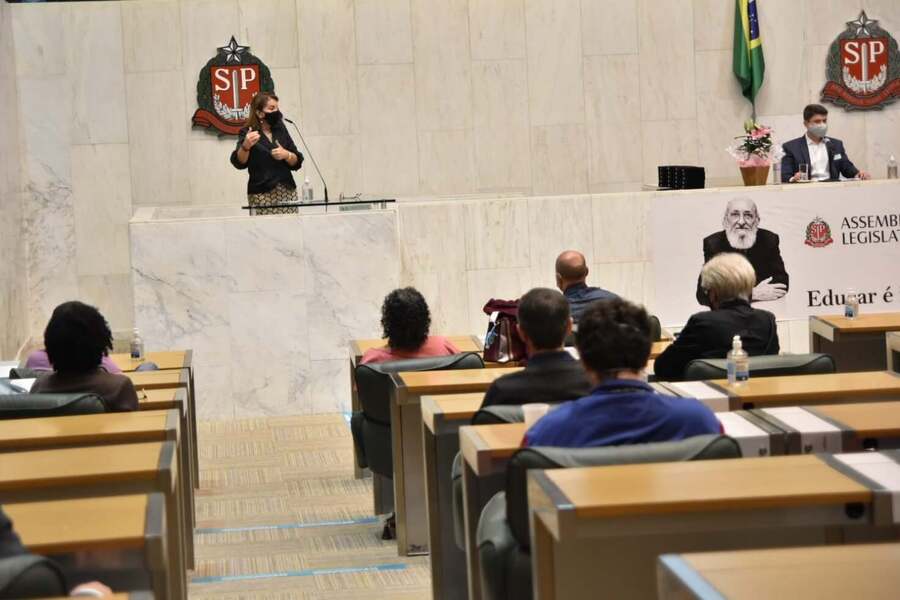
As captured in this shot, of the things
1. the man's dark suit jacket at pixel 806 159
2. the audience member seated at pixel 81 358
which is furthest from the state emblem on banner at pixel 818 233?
the audience member seated at pixel 81 358

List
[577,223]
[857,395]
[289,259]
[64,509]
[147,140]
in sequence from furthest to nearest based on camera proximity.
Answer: [147,140]
[577,223]
[289,259]
[857,395]
[64,509]

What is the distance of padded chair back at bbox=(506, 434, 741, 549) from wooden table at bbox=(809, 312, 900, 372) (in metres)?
3.98

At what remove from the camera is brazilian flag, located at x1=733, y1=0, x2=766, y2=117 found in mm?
14398

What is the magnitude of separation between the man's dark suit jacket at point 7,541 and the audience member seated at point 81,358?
247 cm

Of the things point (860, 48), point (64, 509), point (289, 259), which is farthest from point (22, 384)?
point (860, 48)

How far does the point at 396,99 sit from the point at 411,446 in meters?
8.74

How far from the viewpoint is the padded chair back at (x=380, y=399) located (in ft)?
20.1

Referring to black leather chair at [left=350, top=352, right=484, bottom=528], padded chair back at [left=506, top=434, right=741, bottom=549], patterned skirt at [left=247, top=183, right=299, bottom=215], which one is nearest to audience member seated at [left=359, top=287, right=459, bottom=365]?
black leather chair at [left=350, top=352, right=484, bottom=528]

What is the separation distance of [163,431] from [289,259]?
5507 millimetres

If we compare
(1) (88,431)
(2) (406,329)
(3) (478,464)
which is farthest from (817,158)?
(3) (478,464)

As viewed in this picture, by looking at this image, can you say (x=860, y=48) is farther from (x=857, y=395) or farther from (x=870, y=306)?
(x=857, y=395)

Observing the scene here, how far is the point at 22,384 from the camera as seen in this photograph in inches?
237

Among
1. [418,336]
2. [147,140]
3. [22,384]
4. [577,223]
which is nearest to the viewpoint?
[22,384]

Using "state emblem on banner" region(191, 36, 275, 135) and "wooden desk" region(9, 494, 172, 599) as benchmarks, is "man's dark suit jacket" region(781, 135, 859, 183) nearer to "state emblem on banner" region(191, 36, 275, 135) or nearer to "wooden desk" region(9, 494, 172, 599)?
"state emblem on banner" region(191, 36, 275, 135)
